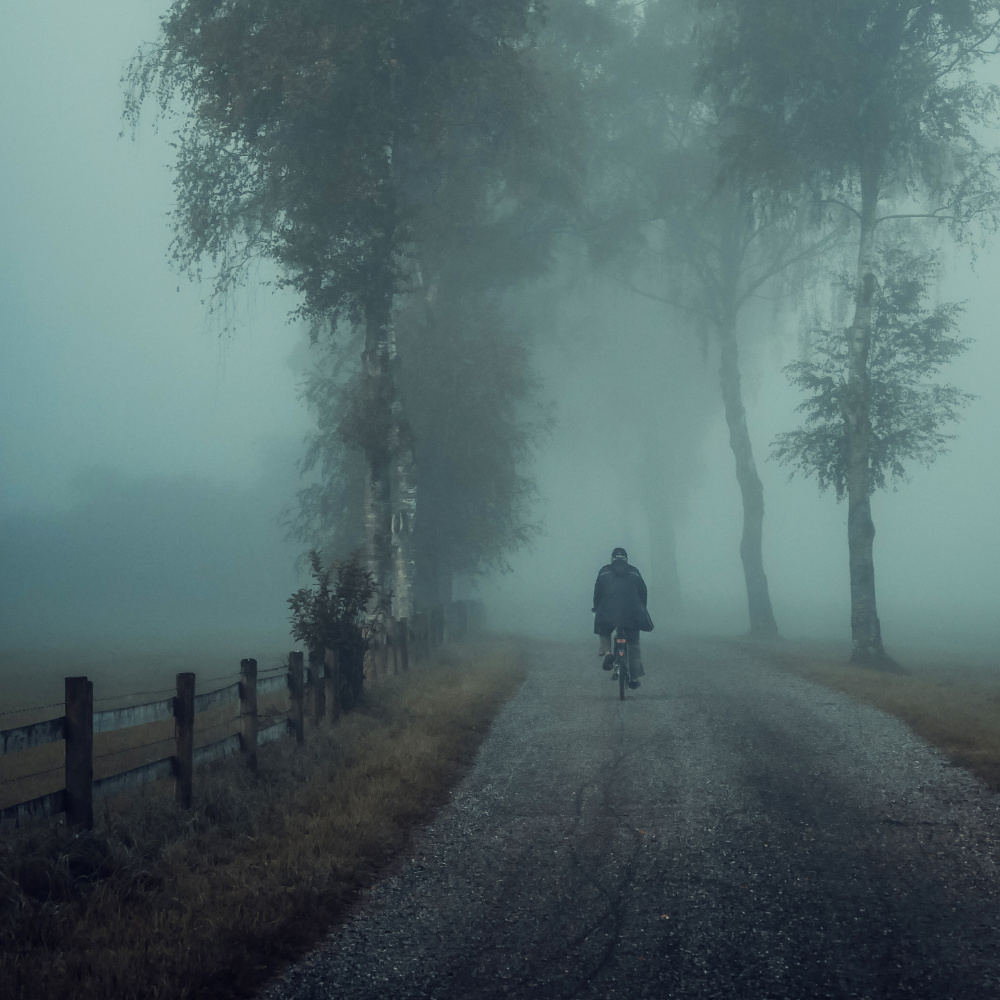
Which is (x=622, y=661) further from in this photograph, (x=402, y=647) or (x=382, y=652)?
(x=402, y=647)

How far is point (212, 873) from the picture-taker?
5445 mm

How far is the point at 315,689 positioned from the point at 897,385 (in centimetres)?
1565

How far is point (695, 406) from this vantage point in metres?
43.5

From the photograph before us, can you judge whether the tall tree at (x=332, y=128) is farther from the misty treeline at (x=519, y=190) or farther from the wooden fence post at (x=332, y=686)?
the wooden fence post at (x=332, y=686)

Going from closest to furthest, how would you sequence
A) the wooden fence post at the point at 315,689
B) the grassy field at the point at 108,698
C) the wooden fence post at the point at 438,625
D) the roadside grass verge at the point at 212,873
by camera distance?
the roadside grass verge at the point at 212,873 → the wooden fence post at the point at 315,689 → the grassy field at the point at 108,698 → the wooden fence post at the point at 438,625

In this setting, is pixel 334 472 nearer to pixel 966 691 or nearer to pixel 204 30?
pixel 204 30

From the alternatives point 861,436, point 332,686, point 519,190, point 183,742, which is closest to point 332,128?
point 519,190

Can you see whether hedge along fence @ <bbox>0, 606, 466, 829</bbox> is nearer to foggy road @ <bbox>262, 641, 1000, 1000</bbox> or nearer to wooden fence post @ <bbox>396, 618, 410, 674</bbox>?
foggy road @ <bbox>262, 641, 1000, 1000</bbox>

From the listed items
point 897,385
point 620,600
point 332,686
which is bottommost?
point 332,686

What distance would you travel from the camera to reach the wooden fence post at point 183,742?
6934mm

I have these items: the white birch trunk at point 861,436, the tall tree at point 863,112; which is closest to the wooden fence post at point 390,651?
the tall tree at point 863,112

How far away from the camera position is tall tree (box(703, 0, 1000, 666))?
1767 cm

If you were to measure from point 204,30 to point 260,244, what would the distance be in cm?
390

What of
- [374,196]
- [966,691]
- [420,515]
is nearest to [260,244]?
[374,196]
